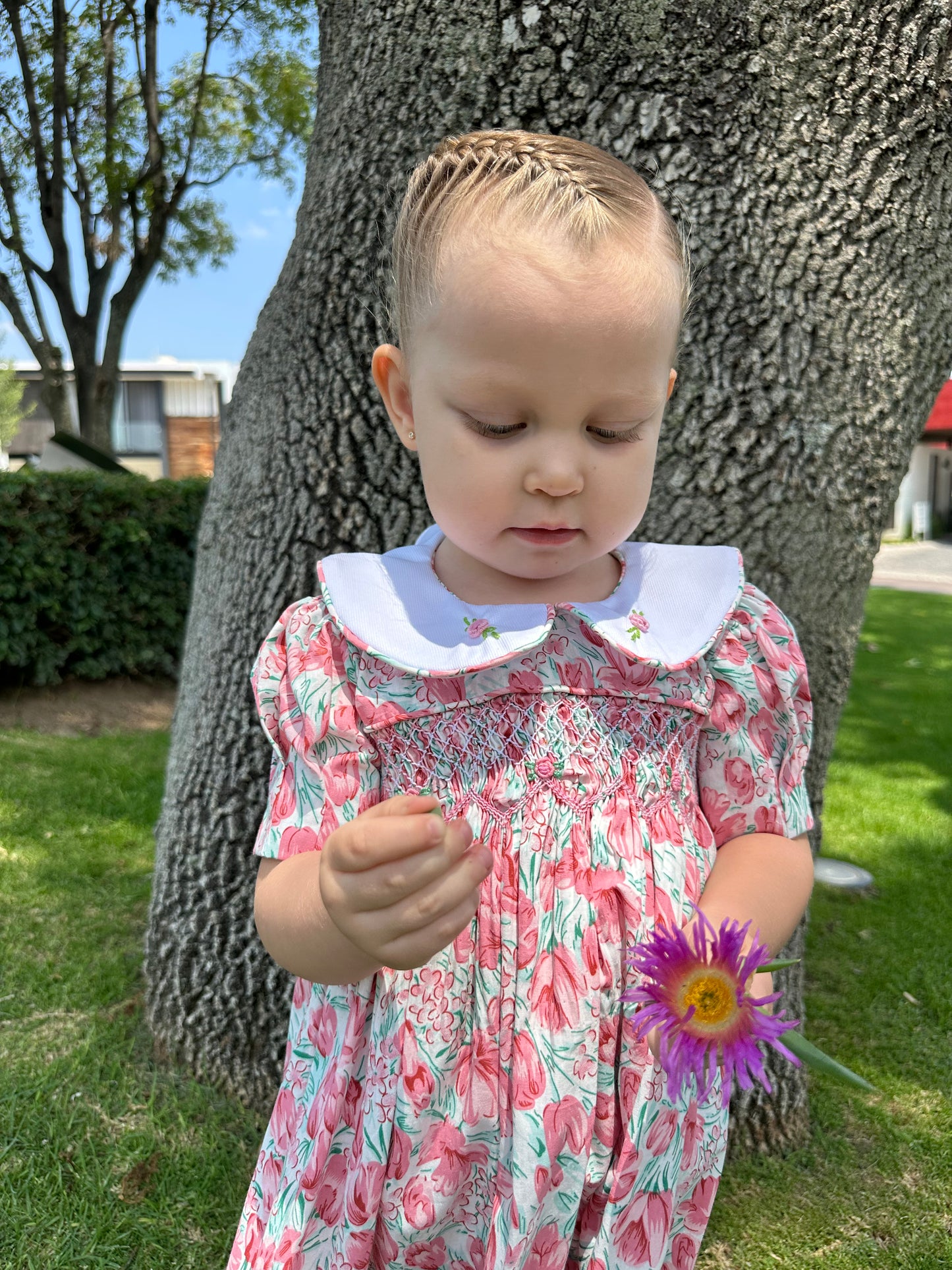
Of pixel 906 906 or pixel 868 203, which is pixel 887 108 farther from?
pixel 906 906

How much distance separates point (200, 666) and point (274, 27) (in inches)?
424

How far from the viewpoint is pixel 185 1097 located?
2.36 metres

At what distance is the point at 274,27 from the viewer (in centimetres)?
1068

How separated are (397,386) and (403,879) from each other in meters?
0.68

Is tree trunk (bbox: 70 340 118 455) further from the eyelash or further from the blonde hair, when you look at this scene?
the eyelash

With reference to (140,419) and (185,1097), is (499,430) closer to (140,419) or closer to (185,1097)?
(185,1097)

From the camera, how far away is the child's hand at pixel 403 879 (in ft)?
3.20

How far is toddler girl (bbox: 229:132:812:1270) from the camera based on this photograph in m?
1.15

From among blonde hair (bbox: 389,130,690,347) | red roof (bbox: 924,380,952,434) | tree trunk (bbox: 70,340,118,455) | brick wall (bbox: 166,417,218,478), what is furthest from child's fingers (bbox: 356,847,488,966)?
brick wall (bbox: 166,417,218,478)

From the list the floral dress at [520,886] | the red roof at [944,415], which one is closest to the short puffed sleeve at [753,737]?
the floral dress at [520,886]

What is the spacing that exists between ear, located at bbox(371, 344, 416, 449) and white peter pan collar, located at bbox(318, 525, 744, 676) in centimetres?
19

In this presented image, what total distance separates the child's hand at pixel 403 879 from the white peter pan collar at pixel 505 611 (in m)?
0.27

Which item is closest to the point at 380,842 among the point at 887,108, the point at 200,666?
the point at 200,666

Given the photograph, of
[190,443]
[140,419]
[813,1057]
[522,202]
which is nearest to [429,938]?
[813,1057]
